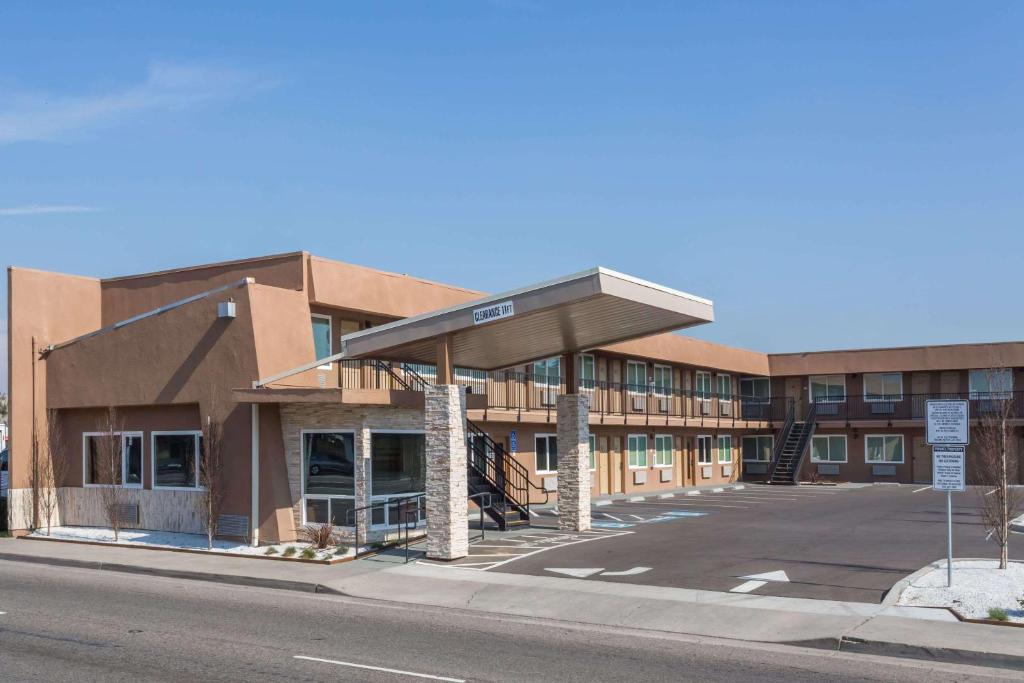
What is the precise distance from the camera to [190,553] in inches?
811

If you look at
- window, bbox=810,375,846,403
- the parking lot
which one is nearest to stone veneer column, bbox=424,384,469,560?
the parking lot

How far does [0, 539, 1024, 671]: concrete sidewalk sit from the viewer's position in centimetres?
1202

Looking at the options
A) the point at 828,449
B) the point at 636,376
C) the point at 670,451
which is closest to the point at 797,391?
the point at 828,449

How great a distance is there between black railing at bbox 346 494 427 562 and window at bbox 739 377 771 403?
3236 cm

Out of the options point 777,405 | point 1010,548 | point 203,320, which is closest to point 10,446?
point 203,320

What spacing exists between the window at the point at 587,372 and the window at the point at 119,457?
1574cm

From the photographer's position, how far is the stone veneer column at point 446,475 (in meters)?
18.8

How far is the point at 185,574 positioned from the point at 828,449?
124ft

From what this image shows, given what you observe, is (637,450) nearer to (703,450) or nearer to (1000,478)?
(703,450)

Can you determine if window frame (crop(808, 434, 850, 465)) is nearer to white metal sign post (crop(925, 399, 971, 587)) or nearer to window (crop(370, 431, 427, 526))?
window (crop(370, 431, 427, 526))

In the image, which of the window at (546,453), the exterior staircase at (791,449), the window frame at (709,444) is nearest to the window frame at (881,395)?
the exterior staircase at (791,449)

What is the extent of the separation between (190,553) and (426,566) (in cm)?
544

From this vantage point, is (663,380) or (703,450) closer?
(663,380)

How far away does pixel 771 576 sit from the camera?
16719 millimetres
